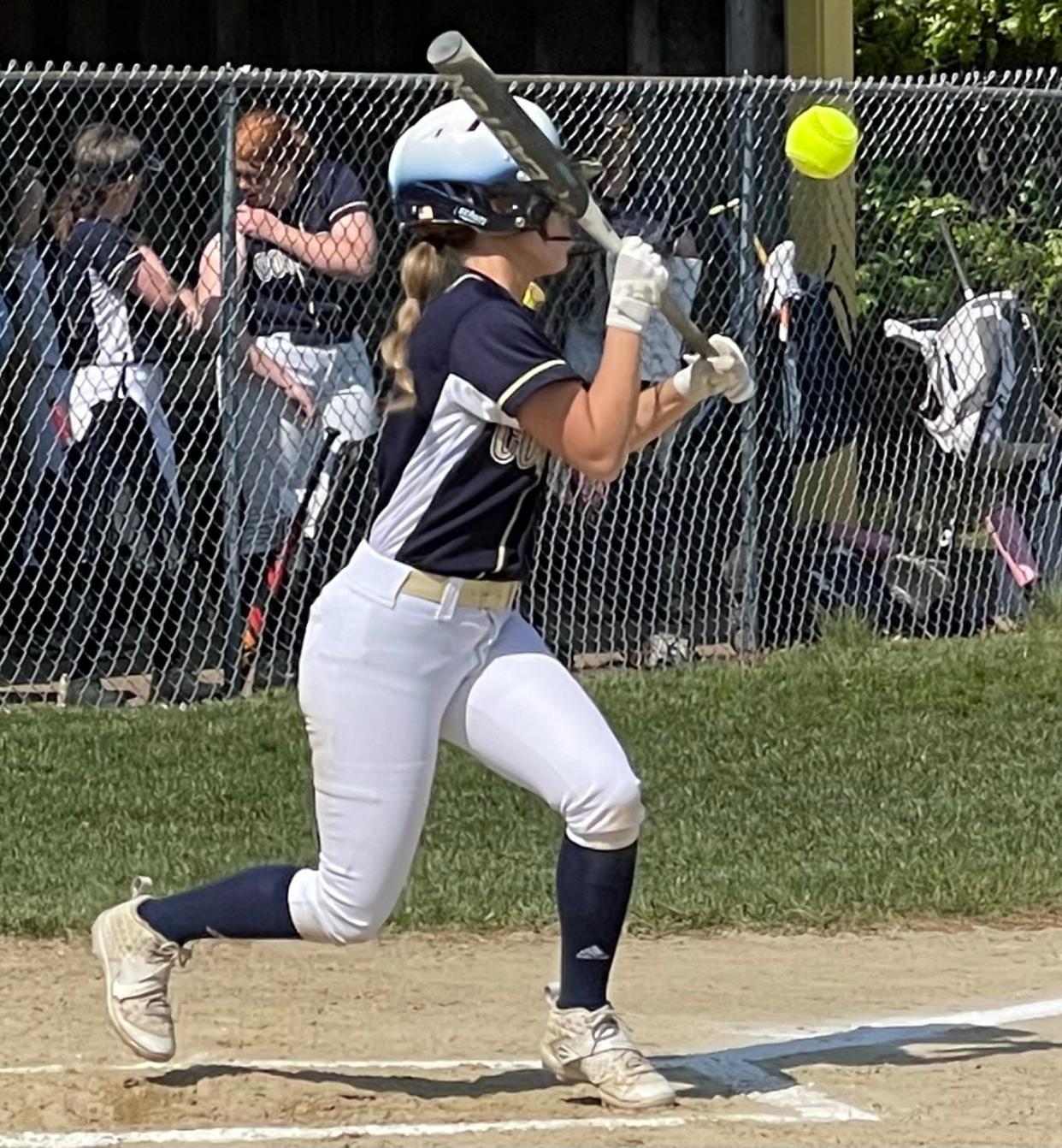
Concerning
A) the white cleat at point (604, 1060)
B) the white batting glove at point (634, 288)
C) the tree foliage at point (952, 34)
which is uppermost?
the tree foliage at point (952, 34)

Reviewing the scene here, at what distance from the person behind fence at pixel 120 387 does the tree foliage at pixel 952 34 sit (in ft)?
33.8

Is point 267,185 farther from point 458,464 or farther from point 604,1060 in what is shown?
point 604,1060

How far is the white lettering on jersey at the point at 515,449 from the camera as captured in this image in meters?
4.57

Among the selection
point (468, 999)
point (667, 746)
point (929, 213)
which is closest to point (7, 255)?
point (667, 746)

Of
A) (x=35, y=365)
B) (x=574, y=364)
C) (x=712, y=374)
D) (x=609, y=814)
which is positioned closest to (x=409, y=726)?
(x=609, y=814)

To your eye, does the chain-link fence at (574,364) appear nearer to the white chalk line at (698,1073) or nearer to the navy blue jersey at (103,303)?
the navy blue jersey at (103,303)

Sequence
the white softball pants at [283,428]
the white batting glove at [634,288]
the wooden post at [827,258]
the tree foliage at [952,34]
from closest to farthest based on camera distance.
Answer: the white batting glove at [634,288], the white softball pants at [283,428], the wooden post at [827,258], the tree foliage at [952,34]

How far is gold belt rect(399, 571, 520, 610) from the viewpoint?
4.59m

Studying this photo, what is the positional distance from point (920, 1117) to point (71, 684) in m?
5.50

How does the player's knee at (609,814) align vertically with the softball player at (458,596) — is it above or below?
below

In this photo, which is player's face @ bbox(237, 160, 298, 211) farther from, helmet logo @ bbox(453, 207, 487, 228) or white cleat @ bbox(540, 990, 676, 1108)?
white cleat @ bbox(540, 990, 676, 1108)

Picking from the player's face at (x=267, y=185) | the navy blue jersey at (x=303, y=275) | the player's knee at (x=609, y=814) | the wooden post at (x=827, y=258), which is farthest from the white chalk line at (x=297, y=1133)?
the wooden post at (x=827, y=258)

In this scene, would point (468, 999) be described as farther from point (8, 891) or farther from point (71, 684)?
point (71, 684)

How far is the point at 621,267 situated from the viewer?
4.46m
